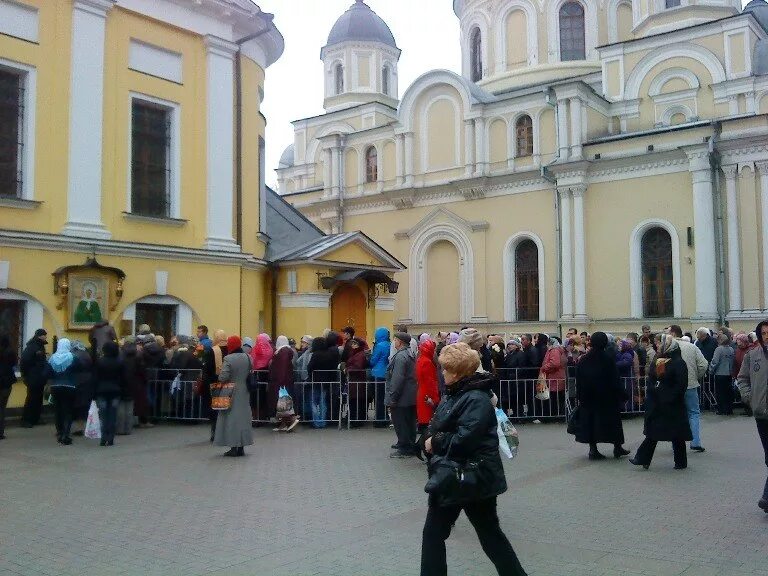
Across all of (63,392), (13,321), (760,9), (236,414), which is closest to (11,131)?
(13,321)

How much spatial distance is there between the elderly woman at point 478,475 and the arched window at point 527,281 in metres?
26.9

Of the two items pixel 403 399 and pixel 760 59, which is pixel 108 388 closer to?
pixel 403 399

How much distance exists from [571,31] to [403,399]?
2923cm

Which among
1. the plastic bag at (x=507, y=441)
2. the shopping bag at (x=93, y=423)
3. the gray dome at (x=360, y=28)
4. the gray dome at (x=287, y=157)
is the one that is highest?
the gray dome at (x=360, y=28)

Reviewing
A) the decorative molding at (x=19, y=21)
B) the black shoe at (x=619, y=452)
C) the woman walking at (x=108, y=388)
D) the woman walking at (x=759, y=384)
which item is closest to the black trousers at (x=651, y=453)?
the black shoe at (x=619, y=452)

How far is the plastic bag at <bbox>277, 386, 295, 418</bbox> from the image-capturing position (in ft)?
44.5

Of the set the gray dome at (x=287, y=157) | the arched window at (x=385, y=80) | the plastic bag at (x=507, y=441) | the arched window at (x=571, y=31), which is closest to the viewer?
the plastic bag at (x=507, y=441)

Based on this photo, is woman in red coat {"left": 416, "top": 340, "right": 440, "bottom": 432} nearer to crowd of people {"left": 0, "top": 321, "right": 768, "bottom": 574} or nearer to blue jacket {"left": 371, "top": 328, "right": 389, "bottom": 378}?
crowd of people {"left": 0, "top": 321, "right": 768, "bottom": 574}

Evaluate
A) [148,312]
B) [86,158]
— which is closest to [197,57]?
[86,158]

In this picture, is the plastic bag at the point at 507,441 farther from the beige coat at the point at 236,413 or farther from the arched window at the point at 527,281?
the arched window at the point at 527,281

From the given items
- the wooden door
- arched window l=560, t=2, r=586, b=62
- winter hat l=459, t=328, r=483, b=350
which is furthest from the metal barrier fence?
arched window l=560, t=2, r=586, b=62

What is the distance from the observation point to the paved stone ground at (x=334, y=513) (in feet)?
19.8

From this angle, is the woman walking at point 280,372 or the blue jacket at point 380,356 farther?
the woman walking at point 280,372

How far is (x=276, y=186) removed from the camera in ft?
149
